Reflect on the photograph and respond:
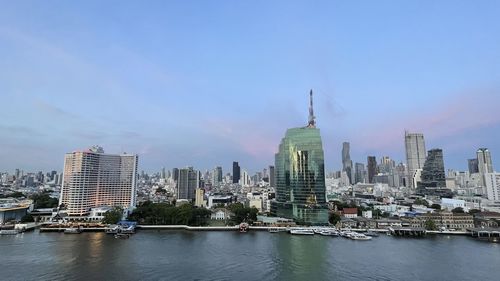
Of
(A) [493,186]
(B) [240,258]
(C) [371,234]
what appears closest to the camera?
(B) [240,258]

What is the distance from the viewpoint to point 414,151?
130m

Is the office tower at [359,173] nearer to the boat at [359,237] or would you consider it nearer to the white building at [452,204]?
the white building at [452,204]

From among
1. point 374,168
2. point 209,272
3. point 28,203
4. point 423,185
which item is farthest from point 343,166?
point 209,272

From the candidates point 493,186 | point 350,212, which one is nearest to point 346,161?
point 493,186

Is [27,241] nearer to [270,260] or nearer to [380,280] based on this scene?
[270,260]

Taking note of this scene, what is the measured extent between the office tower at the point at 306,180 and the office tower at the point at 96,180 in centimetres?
2571

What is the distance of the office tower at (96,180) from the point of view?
4525cm

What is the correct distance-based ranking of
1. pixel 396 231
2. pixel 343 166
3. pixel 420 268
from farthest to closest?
pixel 343 166 < pixel 396 231 < pixel 420 268

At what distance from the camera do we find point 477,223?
41031mm

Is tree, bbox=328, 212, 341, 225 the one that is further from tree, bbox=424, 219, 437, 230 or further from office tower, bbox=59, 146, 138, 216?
office tower, bbox=59, 146, 138, 216

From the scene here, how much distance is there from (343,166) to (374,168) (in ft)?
57.1

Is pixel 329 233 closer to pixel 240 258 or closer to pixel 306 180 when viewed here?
pixel 306 180

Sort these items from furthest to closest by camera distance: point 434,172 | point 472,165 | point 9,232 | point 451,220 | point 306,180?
point 472,165
point 434,172
point 306,180
point 451,220
point 9,232

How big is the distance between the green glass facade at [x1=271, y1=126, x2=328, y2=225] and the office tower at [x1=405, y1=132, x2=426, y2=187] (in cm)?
10115
